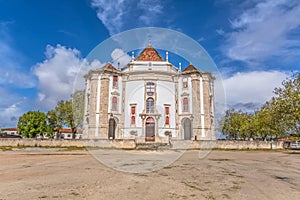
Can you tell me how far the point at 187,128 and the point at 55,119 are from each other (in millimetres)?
27388

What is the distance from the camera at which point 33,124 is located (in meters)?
54.3

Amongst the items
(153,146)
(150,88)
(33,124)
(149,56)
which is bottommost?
(153,146)

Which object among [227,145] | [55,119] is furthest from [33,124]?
[227,145]

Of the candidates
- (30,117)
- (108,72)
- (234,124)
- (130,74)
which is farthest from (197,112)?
(30,117)

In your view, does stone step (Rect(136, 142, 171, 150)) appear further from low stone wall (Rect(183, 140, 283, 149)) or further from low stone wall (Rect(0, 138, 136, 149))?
low stone wall (Rect(183, 140, 283, 149))

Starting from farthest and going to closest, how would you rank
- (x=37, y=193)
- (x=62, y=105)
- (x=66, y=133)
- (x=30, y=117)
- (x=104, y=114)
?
1. (x=66, y=133)
2. (x=30, y=117)
3. (x=62, y=105)
4. (x=104, y=114)
5. (x=37, y=193)

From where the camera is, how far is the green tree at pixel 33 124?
53.8 metres

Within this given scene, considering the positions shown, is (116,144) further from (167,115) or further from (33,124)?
(33,124)

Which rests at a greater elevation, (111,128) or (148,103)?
(148,103)

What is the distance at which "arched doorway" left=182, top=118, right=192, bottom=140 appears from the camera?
40625 millimetres

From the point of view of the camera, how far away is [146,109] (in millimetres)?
40094

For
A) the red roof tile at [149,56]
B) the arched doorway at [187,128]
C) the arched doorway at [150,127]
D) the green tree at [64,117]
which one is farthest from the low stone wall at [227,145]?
the green tree at [64,117]

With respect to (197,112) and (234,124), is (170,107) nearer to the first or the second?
(197,112)

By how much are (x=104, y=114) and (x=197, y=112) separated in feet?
50.9
